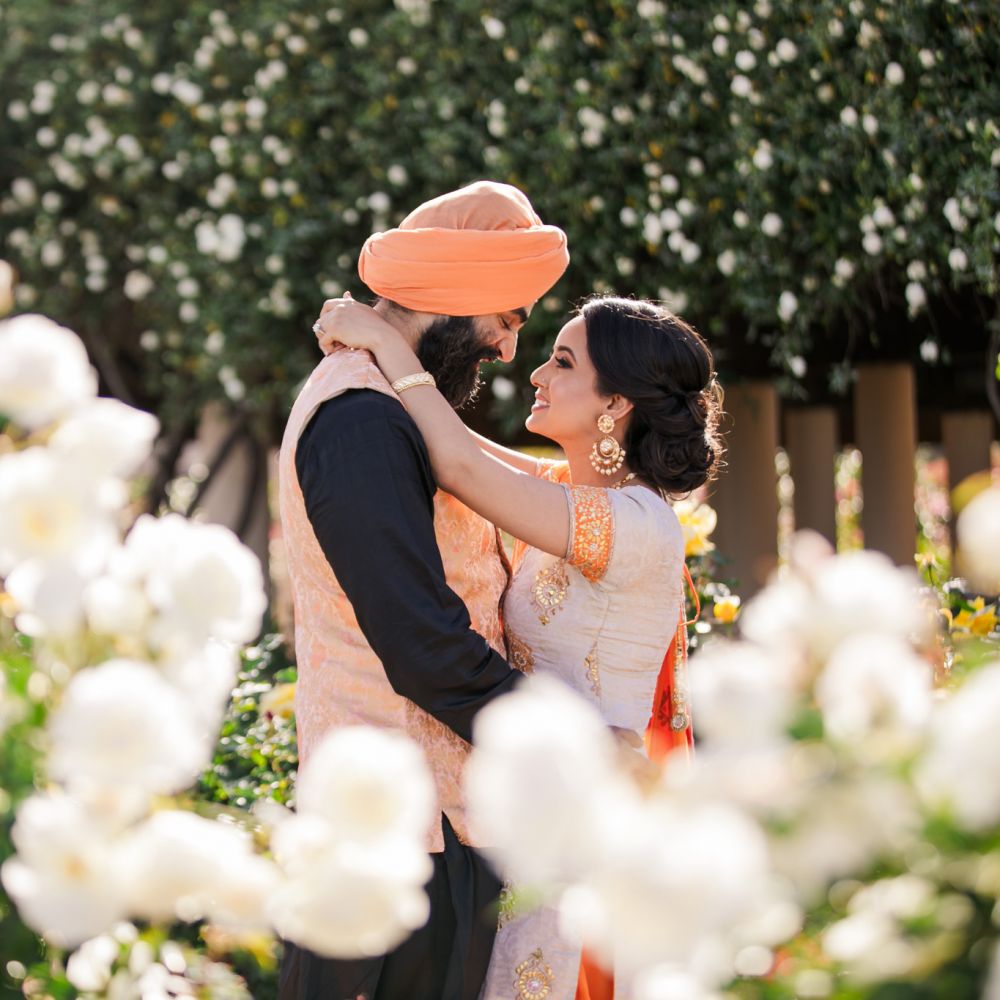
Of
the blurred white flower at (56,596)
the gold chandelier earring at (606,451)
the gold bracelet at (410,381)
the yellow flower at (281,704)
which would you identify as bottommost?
the yellow flower at (281,704)

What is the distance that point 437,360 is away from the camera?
A: 2.34m

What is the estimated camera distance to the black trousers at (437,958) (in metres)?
2.02

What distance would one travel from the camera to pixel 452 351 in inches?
92.0

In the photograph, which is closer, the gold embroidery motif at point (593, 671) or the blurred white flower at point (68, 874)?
the blurred white flower at point (68, 874)

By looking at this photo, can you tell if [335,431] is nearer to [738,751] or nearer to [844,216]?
[738,751]

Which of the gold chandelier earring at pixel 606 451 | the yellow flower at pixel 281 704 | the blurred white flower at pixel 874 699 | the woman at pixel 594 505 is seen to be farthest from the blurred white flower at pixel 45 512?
the yellow flower at pixel 281 704

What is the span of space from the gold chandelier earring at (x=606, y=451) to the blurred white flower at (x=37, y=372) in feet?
4.64

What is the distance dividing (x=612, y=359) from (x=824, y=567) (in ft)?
5.07

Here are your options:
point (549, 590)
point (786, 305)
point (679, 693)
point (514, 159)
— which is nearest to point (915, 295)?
point (786, 305)

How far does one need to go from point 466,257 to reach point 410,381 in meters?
0.25

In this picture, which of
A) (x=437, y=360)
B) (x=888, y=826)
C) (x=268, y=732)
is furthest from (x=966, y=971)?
(x=268, y=732)

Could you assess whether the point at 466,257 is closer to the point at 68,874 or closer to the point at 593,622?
the point at 593,622

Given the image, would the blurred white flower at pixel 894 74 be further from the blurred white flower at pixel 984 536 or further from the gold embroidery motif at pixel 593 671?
the blurred white flower at pixel 984 536

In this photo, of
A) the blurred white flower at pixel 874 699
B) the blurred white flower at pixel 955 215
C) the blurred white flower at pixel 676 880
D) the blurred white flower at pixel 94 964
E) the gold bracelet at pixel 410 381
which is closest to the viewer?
the blurred white flower at pixel 676 880
